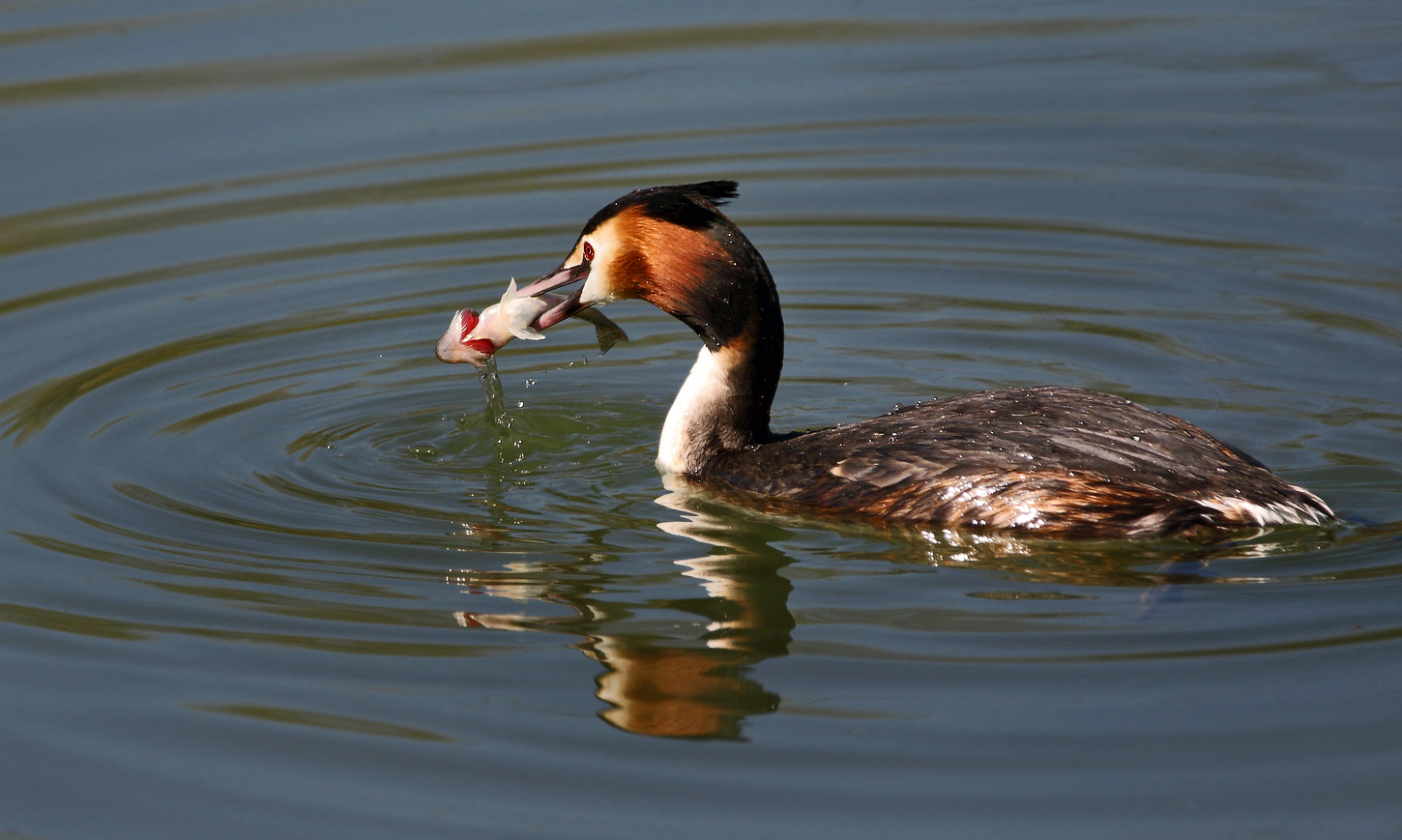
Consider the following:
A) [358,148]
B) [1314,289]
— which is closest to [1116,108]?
[1314,289]

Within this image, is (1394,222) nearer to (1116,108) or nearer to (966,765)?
(1116,108)

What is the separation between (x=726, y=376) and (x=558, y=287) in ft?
2.48

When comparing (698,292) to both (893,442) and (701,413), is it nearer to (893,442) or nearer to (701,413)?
(701,413)

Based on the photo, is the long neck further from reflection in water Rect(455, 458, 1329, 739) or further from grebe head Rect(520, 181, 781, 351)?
reflection in water Rect(455, 458, 1329, 739)

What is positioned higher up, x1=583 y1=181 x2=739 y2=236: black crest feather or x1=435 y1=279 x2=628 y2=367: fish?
x1=583 y1=181 x2=739 y2=236: black crest feather

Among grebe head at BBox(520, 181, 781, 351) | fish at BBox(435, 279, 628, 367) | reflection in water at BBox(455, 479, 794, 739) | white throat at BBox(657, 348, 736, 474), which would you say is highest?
grebe head at BBox(520, 181, 781, 351)

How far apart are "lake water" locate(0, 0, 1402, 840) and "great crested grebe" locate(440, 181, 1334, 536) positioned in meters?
0.15

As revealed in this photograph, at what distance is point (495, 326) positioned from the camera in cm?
706

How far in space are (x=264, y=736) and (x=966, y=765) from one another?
2.01m

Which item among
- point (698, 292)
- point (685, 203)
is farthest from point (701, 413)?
point (685, 203)

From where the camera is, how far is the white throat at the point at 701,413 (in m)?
7.09

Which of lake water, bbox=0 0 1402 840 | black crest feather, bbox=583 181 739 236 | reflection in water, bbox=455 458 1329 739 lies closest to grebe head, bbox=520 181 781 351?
black crest feather, bbox=583 181 739 236

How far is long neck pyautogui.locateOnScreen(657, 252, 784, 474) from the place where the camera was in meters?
6.92

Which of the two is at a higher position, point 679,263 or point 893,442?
point 679,263
